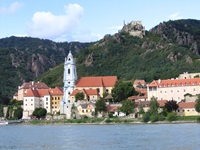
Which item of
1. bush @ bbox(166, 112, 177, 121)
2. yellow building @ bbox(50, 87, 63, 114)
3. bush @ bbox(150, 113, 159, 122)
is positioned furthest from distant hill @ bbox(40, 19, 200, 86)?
bush @ bbox(166, 112, 177, 121)

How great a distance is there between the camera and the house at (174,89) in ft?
338

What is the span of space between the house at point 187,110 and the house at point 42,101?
3278 cm

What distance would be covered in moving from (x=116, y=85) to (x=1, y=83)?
8786 centimetres

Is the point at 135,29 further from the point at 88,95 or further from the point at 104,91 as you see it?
the point at 88,95

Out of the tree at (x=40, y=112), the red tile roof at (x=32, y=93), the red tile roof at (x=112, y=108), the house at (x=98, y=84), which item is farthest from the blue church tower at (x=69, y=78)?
the red tile roof at (x=112, y=108)

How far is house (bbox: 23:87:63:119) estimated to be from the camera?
120m

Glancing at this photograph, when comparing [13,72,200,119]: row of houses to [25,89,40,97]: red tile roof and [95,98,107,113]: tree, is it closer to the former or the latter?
[25,89,40,97]: red tile roof

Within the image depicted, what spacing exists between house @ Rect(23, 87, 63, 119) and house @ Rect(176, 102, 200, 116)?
32.8 meters

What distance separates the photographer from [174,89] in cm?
10506

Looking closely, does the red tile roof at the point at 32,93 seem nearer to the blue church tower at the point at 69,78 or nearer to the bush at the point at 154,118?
the blue church tower at the point at 69,78

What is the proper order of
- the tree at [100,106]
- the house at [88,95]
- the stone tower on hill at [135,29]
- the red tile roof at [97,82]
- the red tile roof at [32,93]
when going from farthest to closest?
1. the stone tower on hill at [135,29]
2. the red tile roof at [32,93]
3. the red tile roof at [97,82]
4. the house at [88,95]
5. the tree at [100,106]

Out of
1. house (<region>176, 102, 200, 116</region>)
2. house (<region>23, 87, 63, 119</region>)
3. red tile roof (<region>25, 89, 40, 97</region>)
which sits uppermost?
red tile roof (<region>25, 89, 40, 97</region>)

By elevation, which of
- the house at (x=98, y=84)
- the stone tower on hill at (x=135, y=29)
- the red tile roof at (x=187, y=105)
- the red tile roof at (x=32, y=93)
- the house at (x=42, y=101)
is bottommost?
the red tile roof at (x=187, y=105)

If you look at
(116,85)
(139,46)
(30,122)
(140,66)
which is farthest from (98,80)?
(139,46)
